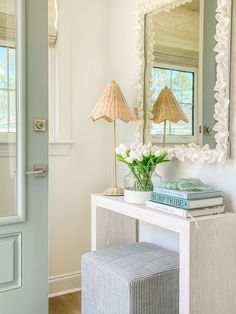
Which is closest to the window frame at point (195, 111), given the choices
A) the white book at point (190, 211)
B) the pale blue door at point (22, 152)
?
the white book at point (190, 211)

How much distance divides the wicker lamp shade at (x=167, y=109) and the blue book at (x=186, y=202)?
19.7 inches

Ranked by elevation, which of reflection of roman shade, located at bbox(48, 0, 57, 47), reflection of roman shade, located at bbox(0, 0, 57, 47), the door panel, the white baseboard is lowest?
the white baseboard

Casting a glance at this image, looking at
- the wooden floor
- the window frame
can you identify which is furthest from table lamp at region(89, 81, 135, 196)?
the wooden floor

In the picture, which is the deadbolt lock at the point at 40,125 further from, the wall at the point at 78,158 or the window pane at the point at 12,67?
the wall at the point at 78,158

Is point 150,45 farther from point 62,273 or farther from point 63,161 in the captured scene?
point 62,273

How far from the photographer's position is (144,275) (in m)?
1.65

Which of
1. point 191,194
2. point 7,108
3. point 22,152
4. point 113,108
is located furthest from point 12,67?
point 191,194

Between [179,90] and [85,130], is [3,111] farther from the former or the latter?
[179,90]

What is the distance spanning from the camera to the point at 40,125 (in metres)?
2.10

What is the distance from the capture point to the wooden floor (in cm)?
234

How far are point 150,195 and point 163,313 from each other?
22.8 inches

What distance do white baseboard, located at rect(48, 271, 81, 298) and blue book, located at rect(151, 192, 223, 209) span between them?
1.25 m

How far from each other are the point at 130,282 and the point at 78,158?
1258mm

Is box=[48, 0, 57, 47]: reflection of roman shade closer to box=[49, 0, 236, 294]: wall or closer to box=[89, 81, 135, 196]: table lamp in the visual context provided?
box=[49, 0, 236, 294]: wall
